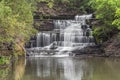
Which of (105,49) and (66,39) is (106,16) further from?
(66,39)

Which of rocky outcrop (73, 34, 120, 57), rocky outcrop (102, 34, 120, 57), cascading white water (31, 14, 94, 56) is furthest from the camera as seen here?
cascading white water (31, 14, 94, 56)

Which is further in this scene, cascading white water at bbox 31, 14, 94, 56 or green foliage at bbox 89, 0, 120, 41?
→ cascading white water at bbox 31, 14, 94, 56

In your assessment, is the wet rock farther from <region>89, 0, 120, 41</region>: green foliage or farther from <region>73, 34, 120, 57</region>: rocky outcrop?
<region>89, 0, 120, 41</region>: green foliage

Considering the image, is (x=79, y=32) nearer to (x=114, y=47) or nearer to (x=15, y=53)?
(x=114, y=47)

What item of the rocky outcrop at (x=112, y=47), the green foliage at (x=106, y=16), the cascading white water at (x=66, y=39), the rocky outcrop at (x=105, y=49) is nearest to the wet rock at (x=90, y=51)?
the rocky outcrop at (x=105, y=49)

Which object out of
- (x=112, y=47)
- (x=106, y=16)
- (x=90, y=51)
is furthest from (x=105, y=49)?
(x=106, y=16)

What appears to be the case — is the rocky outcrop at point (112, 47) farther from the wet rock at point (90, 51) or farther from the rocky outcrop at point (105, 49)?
the wet rock at point (90, 51)

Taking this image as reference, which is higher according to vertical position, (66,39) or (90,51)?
(66,39)

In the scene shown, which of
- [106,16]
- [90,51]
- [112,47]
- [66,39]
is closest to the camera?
[112,47]

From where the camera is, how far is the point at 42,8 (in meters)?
48.9

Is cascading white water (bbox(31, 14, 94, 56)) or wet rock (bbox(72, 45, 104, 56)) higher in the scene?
cascading white water (bbox(31, 14, 94, 56))

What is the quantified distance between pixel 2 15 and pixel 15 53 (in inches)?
Answer: 300

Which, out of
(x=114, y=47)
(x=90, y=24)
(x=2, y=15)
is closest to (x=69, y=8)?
(x=90, y=24)

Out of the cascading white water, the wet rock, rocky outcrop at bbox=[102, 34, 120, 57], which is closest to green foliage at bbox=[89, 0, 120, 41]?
rocky outcrop at bbox=[102, 34, 120, 57]
